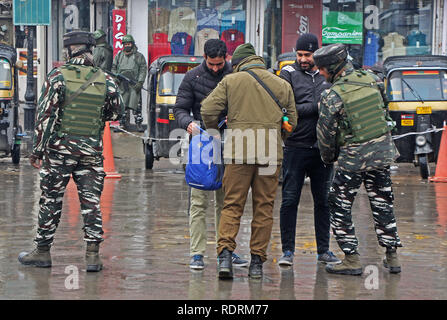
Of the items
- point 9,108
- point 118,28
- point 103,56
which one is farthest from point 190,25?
point 9,108

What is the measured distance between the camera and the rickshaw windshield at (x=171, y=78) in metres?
17.4

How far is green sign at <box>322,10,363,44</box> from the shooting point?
25.4 metres

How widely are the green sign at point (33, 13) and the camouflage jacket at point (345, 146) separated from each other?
13.9 meters

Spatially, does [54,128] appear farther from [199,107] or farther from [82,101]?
[199,107]

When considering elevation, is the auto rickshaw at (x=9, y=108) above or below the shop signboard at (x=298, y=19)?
below

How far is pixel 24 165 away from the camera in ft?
57.3

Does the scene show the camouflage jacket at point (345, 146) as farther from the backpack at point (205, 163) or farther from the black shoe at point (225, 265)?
the black shoe at point (225, 265)

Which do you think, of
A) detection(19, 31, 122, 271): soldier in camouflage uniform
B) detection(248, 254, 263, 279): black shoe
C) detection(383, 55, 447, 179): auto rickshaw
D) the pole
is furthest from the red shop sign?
detection(248, 254, 263, 279): black shoe

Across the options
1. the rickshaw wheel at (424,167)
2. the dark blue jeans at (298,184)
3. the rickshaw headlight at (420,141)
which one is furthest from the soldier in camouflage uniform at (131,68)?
the dark blue jeans at (298,184)

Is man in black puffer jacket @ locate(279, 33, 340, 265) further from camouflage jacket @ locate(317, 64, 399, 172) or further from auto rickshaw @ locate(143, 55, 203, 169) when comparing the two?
auto rickshaw @ locate(143, 55, 203, 169)

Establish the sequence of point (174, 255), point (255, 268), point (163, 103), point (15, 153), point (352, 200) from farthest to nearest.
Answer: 1. point (15, 153)
2. point (163, 103)
3. point (174, 255)
4. point (352, 200)
5. point (255, 268)

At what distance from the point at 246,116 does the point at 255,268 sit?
4.03ft

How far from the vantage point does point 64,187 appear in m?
8.50

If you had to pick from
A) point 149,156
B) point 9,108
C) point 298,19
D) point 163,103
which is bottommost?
point 149,156
